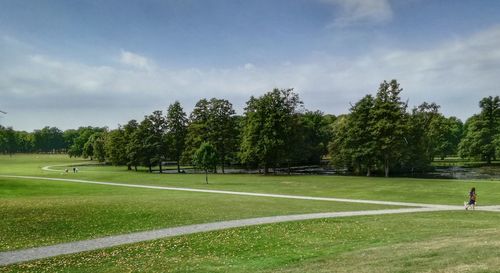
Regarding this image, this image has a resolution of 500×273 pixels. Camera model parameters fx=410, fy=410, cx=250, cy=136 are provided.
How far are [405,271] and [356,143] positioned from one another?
61.9 m

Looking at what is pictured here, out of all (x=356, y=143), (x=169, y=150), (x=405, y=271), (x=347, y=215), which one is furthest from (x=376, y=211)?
(x=169, y=150)

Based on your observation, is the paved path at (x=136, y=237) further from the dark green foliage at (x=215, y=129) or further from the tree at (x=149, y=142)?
the tree at (x=149, y=142)

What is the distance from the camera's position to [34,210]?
2277 cm

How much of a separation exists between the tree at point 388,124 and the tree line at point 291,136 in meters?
0.15

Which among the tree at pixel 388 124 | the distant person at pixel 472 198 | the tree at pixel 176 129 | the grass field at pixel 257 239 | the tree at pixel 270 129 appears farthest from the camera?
the tree at pixel 176 129

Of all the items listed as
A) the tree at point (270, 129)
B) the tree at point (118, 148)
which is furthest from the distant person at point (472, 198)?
the tree at point (118, 148)

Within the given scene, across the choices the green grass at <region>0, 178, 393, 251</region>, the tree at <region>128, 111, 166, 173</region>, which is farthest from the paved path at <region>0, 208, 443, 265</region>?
the tree at <region>128, 111, 166, 173</region>

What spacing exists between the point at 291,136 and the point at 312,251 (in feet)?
205

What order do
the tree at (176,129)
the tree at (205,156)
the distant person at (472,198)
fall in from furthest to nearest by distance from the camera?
the tree at (176,129), the tree at (205,156), the distant person at (472,198)

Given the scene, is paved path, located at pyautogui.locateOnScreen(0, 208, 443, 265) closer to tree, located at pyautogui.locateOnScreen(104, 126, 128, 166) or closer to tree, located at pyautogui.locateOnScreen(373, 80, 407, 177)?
tree, located at pyautogui.locateOnScreen(373, 80, 407, 177)

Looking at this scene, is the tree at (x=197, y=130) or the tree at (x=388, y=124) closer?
the tree at (x=388, y=124)

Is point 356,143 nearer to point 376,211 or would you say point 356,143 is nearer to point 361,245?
point 376,211

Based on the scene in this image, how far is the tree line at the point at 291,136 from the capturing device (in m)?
68.1

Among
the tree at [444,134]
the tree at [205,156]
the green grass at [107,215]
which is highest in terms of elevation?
the tree at [444,134]
